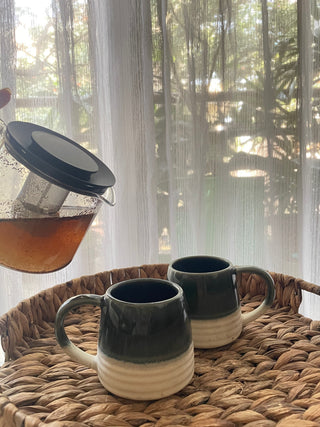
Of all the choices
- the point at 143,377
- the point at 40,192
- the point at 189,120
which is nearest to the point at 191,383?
the point at 143,377

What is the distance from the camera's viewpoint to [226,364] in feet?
1.42

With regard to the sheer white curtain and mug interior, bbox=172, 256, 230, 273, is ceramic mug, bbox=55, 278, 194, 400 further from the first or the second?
→ the sheer white curtain

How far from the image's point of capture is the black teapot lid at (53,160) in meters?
0.36

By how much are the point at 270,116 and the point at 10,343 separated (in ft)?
2.00

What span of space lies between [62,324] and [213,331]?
0.55ft

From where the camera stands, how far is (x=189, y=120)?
0.80 metres

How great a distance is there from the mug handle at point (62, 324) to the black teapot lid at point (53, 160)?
0.10 meters

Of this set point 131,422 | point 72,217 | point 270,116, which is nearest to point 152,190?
point 270,116

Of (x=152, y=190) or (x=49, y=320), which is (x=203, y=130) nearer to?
(x=152, y=190)

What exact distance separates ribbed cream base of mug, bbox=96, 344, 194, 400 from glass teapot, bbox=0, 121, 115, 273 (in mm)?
121

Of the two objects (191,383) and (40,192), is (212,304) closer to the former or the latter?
(191,383)

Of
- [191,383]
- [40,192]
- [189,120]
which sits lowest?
[191,383]

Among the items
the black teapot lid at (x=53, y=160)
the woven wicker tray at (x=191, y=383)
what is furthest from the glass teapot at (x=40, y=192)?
the woven wicker tray at (x=191, y=383)

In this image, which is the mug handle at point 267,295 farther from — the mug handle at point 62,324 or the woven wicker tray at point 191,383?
the mug handle at point 62,324
